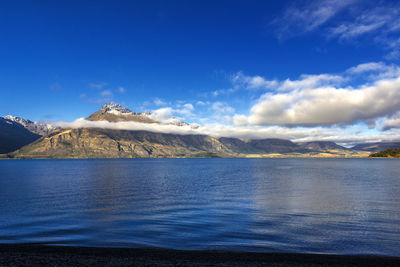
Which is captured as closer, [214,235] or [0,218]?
[214,235]

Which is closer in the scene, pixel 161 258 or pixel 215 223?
pixel 161 258

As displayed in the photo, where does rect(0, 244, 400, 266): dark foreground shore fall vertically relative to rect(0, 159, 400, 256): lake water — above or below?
above

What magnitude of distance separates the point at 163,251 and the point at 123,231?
1003cm

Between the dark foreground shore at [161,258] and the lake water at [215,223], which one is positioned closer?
the dark foreground shore at [161,258]

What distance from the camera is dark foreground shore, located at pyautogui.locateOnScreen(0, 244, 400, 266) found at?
72.2ft

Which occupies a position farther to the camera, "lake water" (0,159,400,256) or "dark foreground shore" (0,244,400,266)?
"lake water" (0,159,400,256)

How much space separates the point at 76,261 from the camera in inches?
885

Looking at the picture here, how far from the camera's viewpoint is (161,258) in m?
23.5

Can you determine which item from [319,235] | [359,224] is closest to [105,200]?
[319,235]

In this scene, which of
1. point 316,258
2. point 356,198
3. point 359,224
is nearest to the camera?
point 316,258

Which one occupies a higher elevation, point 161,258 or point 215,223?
point 161,258

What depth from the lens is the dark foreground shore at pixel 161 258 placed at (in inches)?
866

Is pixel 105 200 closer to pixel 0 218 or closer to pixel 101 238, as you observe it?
pixel 0 218

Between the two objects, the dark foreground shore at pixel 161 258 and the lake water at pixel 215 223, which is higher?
the dark foreground shore at pixel 161 258
